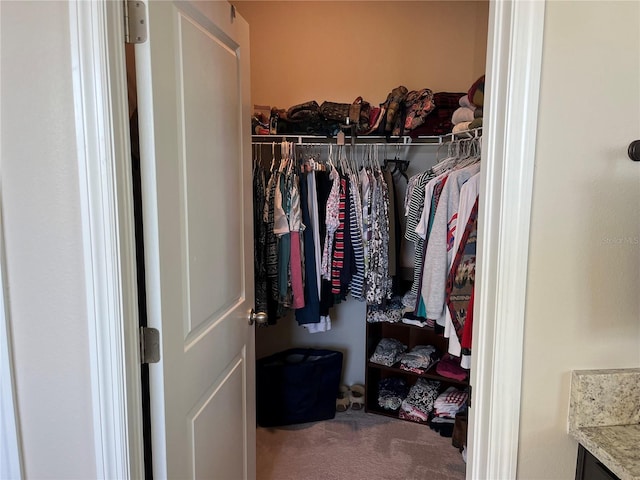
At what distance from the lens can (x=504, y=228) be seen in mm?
885

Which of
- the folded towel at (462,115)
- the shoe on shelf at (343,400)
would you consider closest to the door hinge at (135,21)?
the folded towel at (462,115)

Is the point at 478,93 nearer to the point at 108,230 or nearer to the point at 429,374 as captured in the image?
the point at 429,374

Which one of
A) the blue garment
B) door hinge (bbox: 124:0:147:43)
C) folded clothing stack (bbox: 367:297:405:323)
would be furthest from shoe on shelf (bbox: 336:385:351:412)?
door hinge (bbox: 124:0:147:43)

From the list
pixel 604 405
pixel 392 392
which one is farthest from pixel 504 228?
pixel 392 392

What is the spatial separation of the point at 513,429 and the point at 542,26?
833 mm

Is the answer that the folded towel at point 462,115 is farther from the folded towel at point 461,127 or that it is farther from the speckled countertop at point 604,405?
the speckled countertop at point 604,405

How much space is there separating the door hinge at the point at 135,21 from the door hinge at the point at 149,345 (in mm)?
645

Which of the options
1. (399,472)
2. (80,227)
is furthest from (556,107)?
(399,472)

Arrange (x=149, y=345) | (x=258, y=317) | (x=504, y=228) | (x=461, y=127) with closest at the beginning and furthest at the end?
(x=504, y=228) < (x=149, y=345) < (x=258, y=317) < (x=461, y=127)

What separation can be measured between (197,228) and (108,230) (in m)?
0.31

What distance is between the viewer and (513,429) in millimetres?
946

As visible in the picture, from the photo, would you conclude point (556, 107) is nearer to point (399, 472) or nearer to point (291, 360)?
point (399, 472)

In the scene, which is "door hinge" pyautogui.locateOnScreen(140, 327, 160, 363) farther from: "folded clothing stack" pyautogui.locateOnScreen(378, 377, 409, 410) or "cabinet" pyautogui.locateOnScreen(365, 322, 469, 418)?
"folded clothing stack" pyautogui.locateOnScreen(378, 377, 409, 410)

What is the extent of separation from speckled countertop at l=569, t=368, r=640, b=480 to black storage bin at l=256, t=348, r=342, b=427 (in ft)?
5.88
